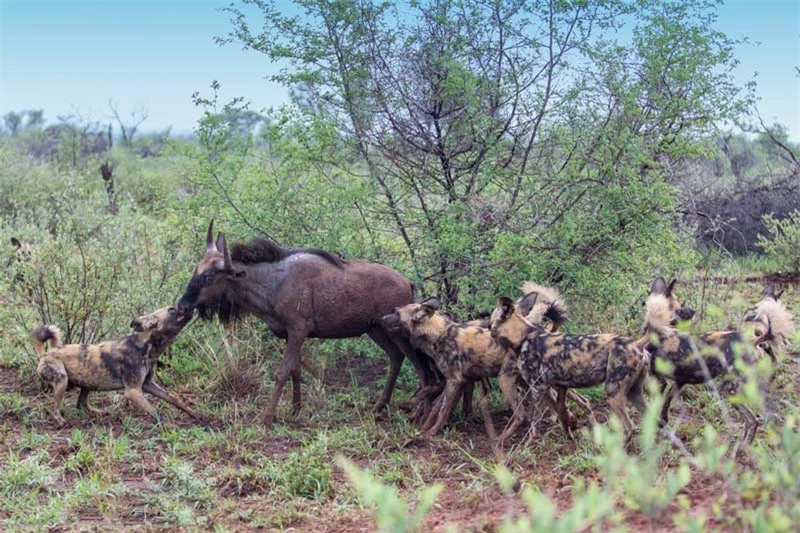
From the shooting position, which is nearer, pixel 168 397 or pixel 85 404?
pixel 168 397

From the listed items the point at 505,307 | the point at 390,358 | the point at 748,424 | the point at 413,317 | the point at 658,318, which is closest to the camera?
the point at 748,424

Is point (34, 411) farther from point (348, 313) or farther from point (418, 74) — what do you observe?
point (418, 74)

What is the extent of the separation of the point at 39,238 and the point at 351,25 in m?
3.89

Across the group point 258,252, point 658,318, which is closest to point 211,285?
point 258,252

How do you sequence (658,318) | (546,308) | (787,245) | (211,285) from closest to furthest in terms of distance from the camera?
(658,318) → (546,308) → (211,285) → (787,245)

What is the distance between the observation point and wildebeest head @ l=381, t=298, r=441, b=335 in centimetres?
758

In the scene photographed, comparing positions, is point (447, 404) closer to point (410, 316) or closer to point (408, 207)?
point (410, 316)

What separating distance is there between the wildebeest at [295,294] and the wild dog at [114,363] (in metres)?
0.29

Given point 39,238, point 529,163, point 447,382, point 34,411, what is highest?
point 529,163

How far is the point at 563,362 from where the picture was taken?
6.76 meters

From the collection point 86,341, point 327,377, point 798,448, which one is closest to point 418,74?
point 327,377

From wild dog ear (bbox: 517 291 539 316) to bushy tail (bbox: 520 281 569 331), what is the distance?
0.16 ft

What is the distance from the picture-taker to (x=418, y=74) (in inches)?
350

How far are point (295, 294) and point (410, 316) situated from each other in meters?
1.04
